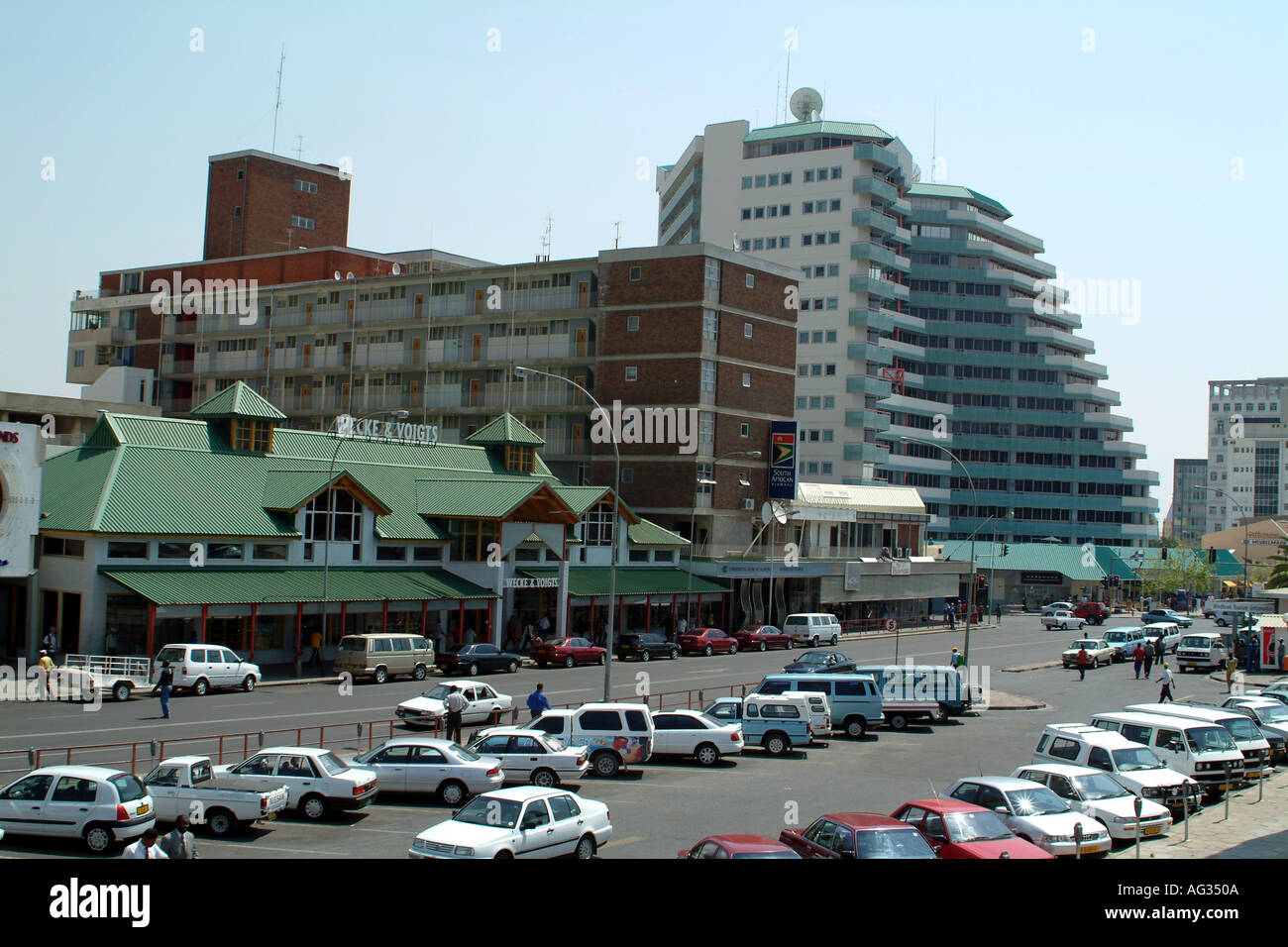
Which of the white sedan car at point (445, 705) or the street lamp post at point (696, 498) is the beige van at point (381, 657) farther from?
the street lamp post at point (696, 498)

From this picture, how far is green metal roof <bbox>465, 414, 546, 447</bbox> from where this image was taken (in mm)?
62844

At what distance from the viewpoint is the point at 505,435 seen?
206 feet

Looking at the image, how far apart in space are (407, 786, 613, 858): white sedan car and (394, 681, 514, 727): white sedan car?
13390 mm

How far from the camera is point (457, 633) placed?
53125 mm

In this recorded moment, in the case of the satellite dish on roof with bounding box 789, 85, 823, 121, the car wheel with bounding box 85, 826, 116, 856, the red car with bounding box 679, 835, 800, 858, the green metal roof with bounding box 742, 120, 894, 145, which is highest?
Result: the satellite dish on roof with bounding box 789, 85, 823, 121

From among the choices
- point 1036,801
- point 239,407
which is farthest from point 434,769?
point 239,407

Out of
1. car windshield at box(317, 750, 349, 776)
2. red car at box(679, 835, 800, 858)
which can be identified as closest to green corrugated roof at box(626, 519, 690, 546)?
car windshield at box(317, 750, 349, 776)

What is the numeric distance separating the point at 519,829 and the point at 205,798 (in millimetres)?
7089

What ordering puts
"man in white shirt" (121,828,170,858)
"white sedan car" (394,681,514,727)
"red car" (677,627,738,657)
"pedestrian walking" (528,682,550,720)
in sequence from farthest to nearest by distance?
"red car" (677,627,738,657)
"white sedan car" (394,681,514,727)
"pedestrian walking" (528,682,550,720)
"man in white shirt" (121,828,170,858)

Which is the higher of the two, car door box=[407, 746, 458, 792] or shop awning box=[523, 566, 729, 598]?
shop awning box=[523, 566, 729, 598]

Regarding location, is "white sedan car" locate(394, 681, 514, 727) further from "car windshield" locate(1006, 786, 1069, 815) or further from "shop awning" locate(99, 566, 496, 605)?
"car windshield" locate(1006, 786, 1069, 815)

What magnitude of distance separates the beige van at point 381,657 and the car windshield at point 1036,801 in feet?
99.3

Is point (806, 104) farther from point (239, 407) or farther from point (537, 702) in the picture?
point (537, 702)
